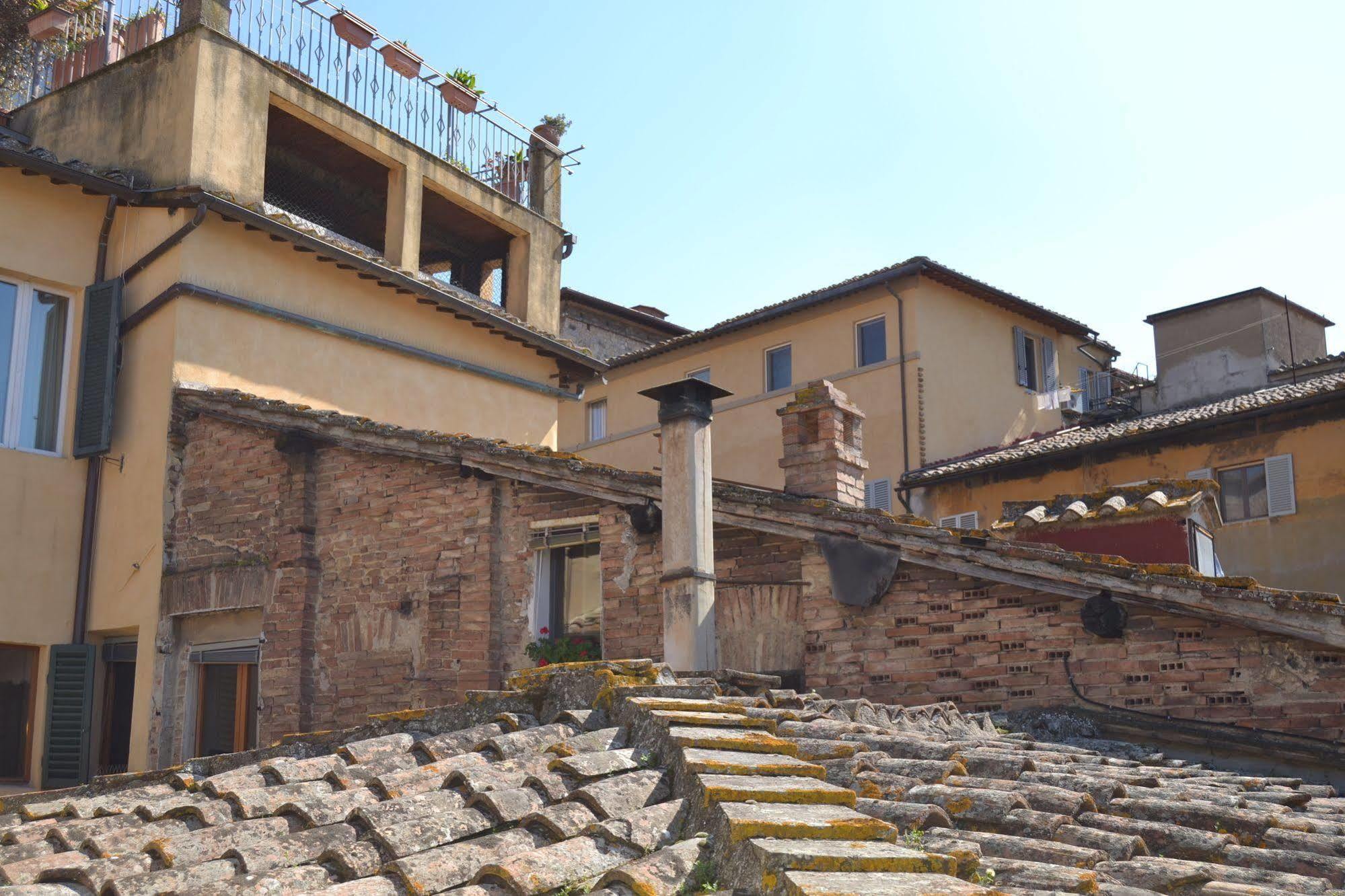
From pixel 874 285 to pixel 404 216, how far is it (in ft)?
37.1

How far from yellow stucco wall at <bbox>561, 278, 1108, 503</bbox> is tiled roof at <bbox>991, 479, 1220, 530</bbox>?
39.4 feet

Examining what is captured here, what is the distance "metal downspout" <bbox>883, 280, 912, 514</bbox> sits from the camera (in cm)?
2277

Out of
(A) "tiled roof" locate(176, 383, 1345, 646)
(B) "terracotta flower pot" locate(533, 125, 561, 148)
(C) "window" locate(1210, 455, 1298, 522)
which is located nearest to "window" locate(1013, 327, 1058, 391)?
(C) "window" locate(1210, 455, 1298, 522)

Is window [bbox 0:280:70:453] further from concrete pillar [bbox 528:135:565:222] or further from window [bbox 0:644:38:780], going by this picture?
concrete pillar [bbox 528:135:565:222]

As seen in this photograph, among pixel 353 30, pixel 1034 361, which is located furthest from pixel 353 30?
pixel 1034 361

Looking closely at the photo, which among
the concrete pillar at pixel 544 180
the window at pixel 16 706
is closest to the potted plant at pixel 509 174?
the concrete pillar at pixel 544 180

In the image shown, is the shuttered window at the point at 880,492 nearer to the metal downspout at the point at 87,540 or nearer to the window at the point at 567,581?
the window at the point at 567,581

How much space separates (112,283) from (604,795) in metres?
9.98

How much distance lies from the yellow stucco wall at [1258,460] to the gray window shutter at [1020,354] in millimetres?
5631

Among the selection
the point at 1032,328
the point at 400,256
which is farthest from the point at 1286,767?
the point at 1032,328

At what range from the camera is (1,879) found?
4.29 meters

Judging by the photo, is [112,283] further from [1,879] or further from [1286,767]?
[1286,767]

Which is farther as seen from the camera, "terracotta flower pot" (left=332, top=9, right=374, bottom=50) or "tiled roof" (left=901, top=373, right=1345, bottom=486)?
"tiled roof" (left=901, top=373, right=1345, bottom=486)

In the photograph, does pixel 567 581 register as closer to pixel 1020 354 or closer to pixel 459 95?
pixel 459 95
